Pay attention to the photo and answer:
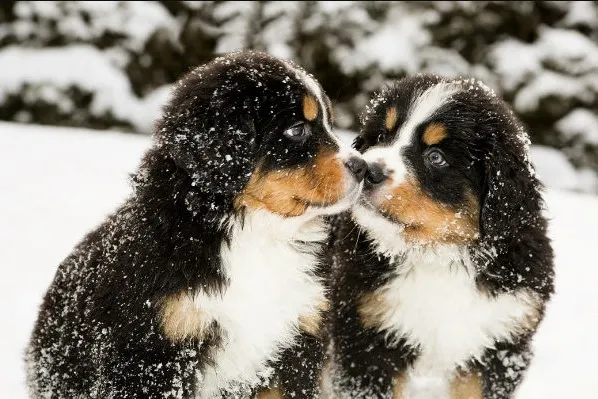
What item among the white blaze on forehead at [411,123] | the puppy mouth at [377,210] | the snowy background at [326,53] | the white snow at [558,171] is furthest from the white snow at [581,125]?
the puppy mouth at [377,210]

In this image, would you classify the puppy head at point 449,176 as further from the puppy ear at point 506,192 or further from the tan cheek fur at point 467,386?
the tan cheek fur at point 467,386

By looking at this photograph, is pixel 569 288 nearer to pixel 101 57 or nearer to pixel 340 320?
pixel 340 320

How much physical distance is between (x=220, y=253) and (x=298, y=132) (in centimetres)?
56

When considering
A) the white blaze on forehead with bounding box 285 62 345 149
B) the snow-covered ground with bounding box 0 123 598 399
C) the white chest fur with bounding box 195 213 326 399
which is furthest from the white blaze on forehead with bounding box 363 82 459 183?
the snow-covered ground with bounding box 0 123 598 399

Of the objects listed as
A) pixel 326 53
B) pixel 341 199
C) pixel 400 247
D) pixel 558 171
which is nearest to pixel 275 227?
pixel 341 199

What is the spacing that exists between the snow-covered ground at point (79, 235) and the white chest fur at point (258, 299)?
1.29 m

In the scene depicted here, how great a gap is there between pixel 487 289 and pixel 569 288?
6.73 ft

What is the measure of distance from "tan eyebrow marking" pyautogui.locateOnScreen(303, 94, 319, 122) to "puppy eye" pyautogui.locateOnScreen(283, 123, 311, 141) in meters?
0.04

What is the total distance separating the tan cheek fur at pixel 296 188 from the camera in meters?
3.13

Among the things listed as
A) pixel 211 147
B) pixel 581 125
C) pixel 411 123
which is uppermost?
pixel 211 147

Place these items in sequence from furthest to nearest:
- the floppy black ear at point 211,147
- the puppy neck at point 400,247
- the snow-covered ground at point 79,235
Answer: the snow-covered ground at point 79,235, the puppy neck at point 400,247, the floppy black ear at point 211,147

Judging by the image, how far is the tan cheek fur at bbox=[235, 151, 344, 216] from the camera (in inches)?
123

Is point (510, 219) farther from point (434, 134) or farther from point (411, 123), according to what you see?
point (411, 123)

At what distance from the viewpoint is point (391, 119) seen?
3.77 meters
